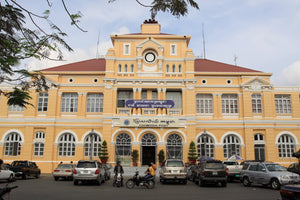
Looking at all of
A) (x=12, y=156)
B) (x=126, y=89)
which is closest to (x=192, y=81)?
(x=126, y=89)

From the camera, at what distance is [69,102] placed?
100 feet

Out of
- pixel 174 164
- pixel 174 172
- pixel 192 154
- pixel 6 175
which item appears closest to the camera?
pixel 174 172

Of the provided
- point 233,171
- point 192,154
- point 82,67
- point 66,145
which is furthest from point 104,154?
point 233,171

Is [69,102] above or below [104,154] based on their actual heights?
above

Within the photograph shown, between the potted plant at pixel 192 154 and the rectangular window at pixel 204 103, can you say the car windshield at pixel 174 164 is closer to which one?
the potted plant at pixel 192 154

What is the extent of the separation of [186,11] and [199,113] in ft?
83.9

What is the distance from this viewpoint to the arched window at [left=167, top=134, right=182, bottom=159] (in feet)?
91.6

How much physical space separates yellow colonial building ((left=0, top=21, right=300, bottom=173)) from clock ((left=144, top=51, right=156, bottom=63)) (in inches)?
4.5

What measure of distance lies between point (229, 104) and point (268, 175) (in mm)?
16166

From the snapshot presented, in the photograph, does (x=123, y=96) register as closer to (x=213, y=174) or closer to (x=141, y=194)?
(x=213, y=174)

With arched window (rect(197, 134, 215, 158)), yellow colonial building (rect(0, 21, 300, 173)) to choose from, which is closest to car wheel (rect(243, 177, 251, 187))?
yellow colonial building (rect(0, 21, 300, 173))

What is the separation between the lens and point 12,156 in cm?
2905

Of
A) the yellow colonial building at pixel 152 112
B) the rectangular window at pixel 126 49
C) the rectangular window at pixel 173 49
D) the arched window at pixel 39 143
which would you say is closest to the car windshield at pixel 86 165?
the yellow colonial building at pixel 152 112

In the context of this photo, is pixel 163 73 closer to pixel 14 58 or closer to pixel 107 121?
pixel 107 121
